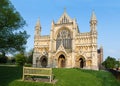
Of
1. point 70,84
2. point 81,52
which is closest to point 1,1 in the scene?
point 70,84

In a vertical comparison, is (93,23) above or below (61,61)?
above

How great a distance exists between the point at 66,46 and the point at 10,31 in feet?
98.5

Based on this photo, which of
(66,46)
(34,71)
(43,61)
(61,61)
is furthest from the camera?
(43,61)

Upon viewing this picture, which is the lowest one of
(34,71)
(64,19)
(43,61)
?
(34,71)

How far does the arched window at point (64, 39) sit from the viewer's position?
5258 centimetres

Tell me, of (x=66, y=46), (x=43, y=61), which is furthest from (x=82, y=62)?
(x=43, y=61)

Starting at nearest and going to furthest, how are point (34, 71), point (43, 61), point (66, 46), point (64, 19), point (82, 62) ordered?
point (34, 71)
point (82, 62)
point (66, 46)
point (64, 19)
point (43, 61)

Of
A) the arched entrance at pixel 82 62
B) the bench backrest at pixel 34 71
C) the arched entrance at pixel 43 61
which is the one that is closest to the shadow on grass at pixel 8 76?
the bench backrest at pixel 34 71

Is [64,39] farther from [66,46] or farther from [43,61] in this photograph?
[43,61]

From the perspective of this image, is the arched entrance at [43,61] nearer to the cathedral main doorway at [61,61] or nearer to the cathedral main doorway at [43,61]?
the cathedral main doorway at [43,61]

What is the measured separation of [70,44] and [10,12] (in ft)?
102

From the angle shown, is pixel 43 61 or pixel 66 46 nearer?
pixel 66 46

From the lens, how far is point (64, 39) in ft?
175

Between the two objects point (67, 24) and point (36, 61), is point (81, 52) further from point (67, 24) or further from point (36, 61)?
point (36, 61)
